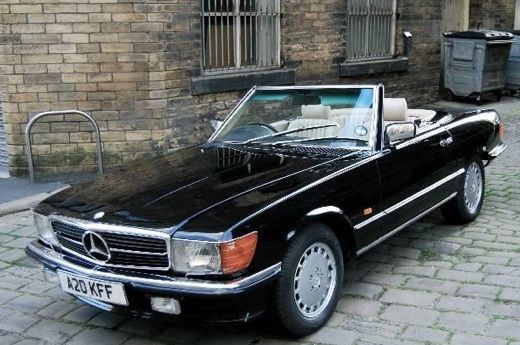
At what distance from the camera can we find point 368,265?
4.76m

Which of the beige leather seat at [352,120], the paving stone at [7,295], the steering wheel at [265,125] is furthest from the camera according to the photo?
the steering wheel at [265,125]

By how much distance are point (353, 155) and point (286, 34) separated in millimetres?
5342

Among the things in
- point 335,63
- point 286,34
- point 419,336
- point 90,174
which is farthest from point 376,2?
point 419,336

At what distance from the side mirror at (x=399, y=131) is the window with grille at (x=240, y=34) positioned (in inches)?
167

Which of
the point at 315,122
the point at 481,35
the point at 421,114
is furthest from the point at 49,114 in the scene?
the point at 481,35

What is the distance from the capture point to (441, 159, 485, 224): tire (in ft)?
18.0

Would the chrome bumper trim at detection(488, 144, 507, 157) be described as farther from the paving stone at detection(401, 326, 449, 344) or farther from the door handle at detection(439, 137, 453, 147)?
the paving stone at detection(401, 326, 449, 344)

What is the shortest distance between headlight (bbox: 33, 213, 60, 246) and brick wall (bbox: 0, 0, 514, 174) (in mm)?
3905

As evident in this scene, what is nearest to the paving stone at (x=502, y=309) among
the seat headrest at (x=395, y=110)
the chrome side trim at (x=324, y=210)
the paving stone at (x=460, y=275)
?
the paving stone at (x=460, y=275)

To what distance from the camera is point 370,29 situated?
10.9m

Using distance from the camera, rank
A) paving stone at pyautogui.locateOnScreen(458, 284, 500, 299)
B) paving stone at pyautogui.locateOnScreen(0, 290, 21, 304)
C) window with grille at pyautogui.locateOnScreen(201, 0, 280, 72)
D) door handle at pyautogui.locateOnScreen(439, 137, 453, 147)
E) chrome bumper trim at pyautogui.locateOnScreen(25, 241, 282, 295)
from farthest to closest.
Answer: window with grille at pyautogui.locateOnScreen(201, 0, 280, 72) → door handle at pyautogui.locateOnScreen(439, 137, 453, 147) → paving stone at pyautogui.locateOnScreen(0, 290, 21, 304) → paving stone at pyautogui.locateOnScreen(458, 284, 500, 299) → chrome bumper trim at pyautogui.locateOnScreen(25, 241, 282, 295)

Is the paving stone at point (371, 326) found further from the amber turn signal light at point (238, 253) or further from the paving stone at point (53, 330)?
the paving stone at point (53, 330)

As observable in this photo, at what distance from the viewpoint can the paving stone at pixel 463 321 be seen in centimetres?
372

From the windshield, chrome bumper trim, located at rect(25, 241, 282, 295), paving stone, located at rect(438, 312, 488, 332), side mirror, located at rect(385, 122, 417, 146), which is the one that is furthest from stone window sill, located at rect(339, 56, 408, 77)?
chrome bumper trim, located at rect(25, 241, 282, 295)
